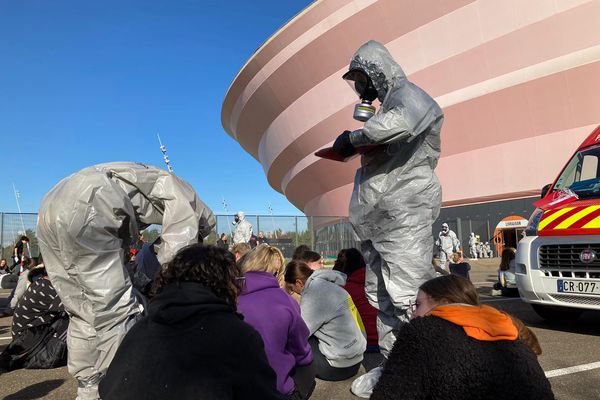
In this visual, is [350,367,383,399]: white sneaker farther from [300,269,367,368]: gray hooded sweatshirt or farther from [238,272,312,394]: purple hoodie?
[238,272,312,394]: purple hoodie

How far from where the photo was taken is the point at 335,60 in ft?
71.2

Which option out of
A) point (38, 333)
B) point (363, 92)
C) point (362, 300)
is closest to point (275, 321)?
point (363, 92)

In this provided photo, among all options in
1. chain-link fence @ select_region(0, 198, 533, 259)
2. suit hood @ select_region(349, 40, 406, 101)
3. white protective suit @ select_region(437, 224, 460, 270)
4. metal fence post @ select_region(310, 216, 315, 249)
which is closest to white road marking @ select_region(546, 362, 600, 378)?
suit hood @ select_region(349, 40, 406, 101)

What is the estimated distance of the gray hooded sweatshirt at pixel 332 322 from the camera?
10.6 feet

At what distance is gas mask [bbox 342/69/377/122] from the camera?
3.19 metres

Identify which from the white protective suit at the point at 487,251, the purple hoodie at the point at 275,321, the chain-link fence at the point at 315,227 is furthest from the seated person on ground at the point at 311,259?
the white protective suit at the point at 487,251

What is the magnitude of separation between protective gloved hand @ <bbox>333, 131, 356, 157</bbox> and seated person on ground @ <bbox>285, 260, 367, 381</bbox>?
0.92m

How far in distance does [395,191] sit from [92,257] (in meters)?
1.92

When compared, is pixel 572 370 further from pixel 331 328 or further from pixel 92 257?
pixel 92 257

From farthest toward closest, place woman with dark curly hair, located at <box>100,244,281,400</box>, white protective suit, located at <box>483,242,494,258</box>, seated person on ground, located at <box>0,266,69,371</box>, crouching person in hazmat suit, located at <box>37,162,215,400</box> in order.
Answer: white protective suit, located at <box>483,242,494,258</box> → seated person on ground, located at <box>0,266,69,371</box> → crouching person in hazmat suit, located at <box>37,162,215,400</box> → woman with dark curly hair, located at <box>100,244,281,400</box>

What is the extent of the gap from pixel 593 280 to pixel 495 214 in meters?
16.1

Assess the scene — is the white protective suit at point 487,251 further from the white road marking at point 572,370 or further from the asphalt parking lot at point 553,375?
the white road marking at point 572,370

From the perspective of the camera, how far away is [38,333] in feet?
13.5

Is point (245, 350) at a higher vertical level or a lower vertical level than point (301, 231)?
higher
